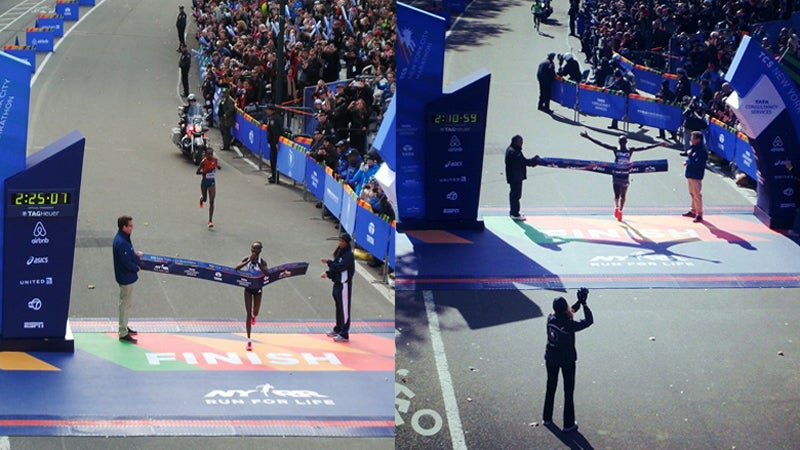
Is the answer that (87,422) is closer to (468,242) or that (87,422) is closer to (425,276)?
(425,276)

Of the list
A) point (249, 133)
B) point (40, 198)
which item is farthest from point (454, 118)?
point (249, 133)

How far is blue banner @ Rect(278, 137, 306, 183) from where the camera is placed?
19.4m

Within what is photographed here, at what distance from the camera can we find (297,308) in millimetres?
14094

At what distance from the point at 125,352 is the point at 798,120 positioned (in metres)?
10.4

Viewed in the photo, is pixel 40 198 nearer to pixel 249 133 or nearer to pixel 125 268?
pixel 125 268

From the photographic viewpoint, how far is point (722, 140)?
18875 millimetres

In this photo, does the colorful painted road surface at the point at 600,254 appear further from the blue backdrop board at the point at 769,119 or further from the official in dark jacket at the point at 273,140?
the official in dark jacket at the point at 273,140

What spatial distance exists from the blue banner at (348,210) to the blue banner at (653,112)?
6596 mm

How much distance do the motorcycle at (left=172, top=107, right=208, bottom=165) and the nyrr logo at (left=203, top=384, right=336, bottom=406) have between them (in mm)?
10230

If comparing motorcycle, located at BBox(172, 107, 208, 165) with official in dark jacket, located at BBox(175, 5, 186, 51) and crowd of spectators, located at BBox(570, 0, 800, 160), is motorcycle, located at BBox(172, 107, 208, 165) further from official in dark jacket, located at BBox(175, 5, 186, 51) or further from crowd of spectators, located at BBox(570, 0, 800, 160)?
crowd of spectators, located at BBox(570, 0, 800, 160)

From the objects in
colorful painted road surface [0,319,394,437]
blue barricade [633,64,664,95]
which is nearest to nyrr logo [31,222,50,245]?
colorful painted road surface [0,319,394,437]

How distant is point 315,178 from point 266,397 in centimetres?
Answer: 819

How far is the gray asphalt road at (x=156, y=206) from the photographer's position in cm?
1370

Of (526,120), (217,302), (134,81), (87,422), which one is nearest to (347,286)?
(217,302)
